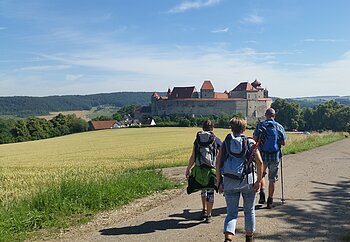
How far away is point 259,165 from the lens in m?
5.38

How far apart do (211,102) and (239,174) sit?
13968 cm

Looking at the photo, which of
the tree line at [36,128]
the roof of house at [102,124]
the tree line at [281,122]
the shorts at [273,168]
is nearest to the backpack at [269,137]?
the shorts at [273,168]

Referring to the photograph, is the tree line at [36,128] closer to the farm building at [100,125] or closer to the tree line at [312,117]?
the farm building at [100,125]

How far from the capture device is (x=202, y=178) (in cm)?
688

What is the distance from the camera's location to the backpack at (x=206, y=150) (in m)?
6.85

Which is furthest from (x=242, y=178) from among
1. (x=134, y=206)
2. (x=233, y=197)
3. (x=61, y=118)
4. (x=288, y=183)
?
(x=61, y=118)

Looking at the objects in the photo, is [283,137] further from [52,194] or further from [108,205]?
[52,194]

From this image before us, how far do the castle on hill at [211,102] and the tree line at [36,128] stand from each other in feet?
154

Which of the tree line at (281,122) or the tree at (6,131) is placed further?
the tree at (6,131)

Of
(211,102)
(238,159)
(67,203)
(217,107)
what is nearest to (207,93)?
(211,102)

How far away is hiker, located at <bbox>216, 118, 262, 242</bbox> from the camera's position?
527 cm

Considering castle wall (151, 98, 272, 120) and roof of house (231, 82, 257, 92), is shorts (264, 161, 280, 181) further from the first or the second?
roof of house (231, 82, 257, 92)

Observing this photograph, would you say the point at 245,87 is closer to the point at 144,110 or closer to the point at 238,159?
the point at 144,110

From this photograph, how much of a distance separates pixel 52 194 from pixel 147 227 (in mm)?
2274
